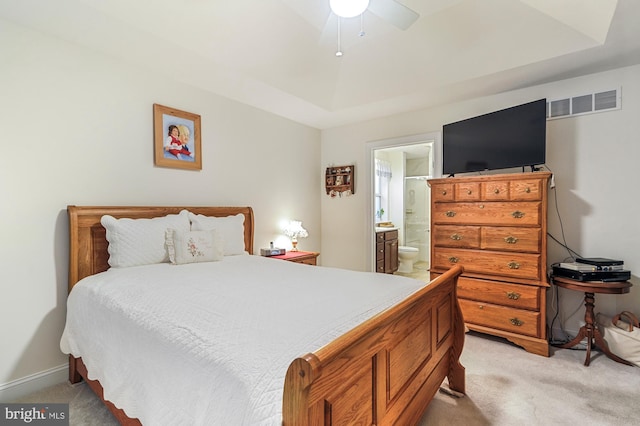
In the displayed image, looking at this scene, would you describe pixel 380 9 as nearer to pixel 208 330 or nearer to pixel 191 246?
pixel 208 330

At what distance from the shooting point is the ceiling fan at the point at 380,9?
1.73m

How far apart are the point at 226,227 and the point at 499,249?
2602mm

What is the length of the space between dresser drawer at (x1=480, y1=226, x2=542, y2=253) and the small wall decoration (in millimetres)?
2018

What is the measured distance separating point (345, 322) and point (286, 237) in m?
2.95

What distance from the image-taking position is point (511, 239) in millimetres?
2754

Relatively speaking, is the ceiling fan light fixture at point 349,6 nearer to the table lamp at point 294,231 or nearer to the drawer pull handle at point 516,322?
the table lamp at point 294,231

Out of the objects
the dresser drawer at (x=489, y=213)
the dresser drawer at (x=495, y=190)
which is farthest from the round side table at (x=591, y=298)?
the dresser drawer at (x=495, y=190)

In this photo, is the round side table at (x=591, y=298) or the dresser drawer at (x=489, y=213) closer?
the round side table at (x=591, y=298)

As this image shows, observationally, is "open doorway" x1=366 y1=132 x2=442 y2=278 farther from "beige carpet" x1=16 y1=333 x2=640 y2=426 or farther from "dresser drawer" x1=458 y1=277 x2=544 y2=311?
"beige carpet" x1=16 y1=333 x2=640 y2=426

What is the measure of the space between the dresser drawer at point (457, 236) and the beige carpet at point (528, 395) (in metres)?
1.00

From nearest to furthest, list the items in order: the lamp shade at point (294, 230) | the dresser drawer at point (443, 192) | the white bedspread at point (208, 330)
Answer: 1. the white bedspread at point (208, 330)
2. the dresser drawer at point (443, 192)
3. the lamp shade at point (294, 230)

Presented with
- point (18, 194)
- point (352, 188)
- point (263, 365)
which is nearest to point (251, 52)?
point (18, 194)

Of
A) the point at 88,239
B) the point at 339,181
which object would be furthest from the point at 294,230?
the point at 88,239

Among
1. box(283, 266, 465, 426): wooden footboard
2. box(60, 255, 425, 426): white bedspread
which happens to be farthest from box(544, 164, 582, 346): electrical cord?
box(60, 255, 425, 426): white bedspread
